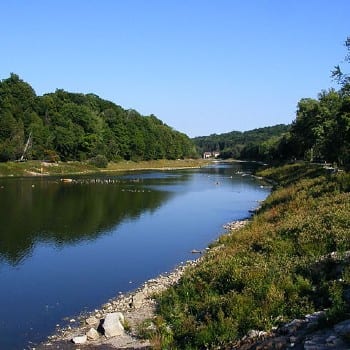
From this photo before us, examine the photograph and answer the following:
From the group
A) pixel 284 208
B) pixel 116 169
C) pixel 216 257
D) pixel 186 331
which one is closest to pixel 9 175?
pixel 116 169

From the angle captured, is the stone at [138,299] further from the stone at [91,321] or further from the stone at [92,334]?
the stone at [92,334]

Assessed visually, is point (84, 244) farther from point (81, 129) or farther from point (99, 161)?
point (81, 129)

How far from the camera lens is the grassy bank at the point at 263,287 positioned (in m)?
14.5

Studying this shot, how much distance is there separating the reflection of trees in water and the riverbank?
11.7 metres

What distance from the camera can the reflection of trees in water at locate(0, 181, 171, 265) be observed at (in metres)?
37.4

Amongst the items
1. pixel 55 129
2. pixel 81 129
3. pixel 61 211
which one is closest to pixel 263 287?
pixel 61 211

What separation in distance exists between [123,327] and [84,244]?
62.9 ft

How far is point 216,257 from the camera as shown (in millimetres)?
23703

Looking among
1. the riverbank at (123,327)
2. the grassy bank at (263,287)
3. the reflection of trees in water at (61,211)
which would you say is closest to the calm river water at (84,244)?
the reflection of trees in water at (61,211)

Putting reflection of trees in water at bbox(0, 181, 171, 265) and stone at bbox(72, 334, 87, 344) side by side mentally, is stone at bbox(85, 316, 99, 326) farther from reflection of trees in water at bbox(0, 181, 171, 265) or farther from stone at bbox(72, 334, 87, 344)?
reflection of trees in water at bbox(0, 181, 171, 265)

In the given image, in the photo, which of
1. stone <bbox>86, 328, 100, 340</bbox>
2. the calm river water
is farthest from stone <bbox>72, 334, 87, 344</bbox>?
the calm river water

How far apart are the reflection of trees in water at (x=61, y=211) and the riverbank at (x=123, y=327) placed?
11.7 m

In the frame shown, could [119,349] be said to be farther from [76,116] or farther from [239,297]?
[76,116]

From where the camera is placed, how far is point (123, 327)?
17562mm
